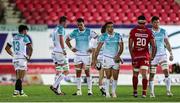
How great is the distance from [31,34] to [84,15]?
4349 millimetres

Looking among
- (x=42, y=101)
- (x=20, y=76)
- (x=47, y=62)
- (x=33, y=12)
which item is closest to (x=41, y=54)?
(x=47, y=62)

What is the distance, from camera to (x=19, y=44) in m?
21.5

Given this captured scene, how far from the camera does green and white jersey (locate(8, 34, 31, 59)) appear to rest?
21453 mm

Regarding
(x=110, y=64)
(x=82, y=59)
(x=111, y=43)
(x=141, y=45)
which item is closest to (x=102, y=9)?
(x=82, y=59)

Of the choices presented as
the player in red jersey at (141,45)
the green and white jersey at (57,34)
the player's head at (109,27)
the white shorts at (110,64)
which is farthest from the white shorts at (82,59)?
the player in red jersey at (141,45)

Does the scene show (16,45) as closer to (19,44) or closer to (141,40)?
(19,44)

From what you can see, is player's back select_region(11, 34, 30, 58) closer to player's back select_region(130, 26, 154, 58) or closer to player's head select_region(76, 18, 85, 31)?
player's head select_region(76, 18, 85, 31)

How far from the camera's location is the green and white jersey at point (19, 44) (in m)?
21.5

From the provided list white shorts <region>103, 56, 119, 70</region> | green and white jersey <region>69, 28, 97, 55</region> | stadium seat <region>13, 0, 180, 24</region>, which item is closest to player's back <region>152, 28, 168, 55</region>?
white shorts <region>103, 56, 119, 70</region>

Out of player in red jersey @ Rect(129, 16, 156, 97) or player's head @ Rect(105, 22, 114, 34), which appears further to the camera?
player's head @ Rect(105, 22, 114, 34)

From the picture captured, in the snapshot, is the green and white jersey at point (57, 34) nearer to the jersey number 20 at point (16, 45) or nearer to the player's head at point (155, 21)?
the jersey number 20 at point (16, 45)

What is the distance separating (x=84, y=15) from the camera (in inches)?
1314

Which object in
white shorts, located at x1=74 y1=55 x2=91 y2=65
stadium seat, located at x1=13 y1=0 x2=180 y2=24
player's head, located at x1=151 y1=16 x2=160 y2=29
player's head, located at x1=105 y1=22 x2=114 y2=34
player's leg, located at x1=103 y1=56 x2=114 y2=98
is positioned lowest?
player's leg, located at x1=103 y1=56 x2=114 y2=98

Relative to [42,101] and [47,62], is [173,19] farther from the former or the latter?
[42,101]
